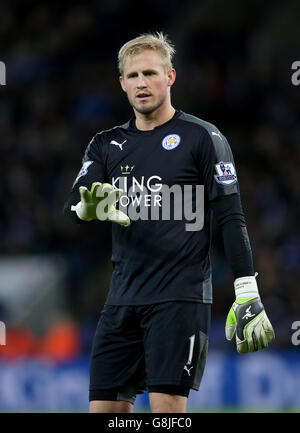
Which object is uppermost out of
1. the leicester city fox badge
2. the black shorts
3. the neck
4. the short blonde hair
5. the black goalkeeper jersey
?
the short blonde hair

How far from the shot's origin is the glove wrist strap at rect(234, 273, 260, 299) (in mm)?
4098

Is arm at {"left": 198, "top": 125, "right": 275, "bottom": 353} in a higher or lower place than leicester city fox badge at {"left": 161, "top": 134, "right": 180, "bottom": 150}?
lower

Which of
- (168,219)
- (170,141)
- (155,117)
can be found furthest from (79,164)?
(168,219)

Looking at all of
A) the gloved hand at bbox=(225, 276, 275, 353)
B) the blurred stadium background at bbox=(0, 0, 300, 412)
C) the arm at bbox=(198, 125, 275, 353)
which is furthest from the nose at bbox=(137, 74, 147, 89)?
the blurred stadium background at bbox=(0, 0, 300, 412)

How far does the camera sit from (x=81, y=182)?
14.6 feet

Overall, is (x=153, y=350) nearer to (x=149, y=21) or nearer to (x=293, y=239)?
(x=293, y=239)

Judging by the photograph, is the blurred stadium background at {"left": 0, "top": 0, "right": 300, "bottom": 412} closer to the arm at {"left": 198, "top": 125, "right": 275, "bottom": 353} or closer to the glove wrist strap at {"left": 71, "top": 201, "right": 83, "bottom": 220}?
the arm at {"left": 198, "top": 125, "right": 275, "bottom": 353}

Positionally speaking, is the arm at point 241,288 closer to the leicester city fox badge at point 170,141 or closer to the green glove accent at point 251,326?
the green glove accent at point 251,326

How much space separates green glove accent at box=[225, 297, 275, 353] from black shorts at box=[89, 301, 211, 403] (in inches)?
8.0

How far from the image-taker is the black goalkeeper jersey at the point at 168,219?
165 inches

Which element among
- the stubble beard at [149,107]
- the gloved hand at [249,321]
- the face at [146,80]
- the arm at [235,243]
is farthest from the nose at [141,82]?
the gloved hand at [249,321]

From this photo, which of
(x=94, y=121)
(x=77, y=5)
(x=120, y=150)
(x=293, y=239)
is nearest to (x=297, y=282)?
(x=293, y=239)

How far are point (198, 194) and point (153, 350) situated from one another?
2.65 feet

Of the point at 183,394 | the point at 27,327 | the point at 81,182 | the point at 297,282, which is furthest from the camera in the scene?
Result: the point at 27,327
